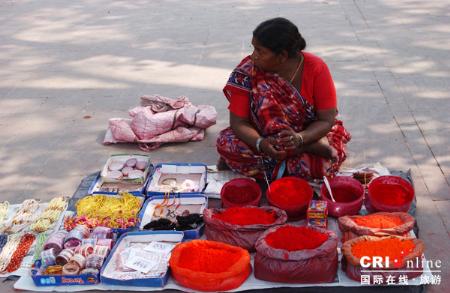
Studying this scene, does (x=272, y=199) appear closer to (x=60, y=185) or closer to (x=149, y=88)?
(x=60, y=185)

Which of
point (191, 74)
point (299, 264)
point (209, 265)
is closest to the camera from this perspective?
point (299, 264)

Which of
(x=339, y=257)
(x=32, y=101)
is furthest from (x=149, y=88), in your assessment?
(x=339, y=257)

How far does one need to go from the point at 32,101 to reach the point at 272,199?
296 cm

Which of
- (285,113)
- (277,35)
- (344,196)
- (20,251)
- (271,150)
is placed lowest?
(20,251)

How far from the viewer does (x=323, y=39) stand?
665cm

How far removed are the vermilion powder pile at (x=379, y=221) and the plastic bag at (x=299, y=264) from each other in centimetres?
29

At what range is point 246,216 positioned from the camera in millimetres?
3330

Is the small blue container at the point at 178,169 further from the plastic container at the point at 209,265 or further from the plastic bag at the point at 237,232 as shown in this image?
the plastic container at the point at 209,265

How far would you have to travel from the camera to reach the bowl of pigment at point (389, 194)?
3398 millimetres

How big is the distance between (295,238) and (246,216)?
369mm

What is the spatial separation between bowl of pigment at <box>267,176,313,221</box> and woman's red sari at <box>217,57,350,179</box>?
14 cm

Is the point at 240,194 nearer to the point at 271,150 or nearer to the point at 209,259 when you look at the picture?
the point at 271,150

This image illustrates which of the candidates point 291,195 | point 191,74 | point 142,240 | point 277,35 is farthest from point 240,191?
point 191,74

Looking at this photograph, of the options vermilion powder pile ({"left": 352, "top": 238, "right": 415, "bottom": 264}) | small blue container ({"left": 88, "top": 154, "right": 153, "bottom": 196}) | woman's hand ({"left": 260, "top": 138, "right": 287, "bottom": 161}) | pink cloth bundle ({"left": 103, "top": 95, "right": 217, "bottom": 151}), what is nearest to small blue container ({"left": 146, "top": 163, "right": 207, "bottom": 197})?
small blue container ({"left": 88, "top": 154, "right": 153, "bottom": 196})
